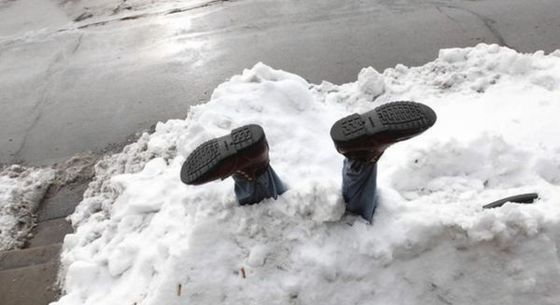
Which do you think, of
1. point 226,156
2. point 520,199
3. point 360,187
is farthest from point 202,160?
point 520,199

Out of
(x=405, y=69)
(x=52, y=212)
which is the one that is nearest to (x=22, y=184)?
(x=52, y=212)

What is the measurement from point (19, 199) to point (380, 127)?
3550 mm

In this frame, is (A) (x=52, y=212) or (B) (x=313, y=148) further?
(A) (x=52, y=212)

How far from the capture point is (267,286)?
2207 millimetres

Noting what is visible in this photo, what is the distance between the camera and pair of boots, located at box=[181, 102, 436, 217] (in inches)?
76.0

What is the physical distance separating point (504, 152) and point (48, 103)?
17.1 ft

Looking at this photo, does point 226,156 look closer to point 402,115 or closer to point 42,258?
point 402,115

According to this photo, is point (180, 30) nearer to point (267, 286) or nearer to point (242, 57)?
point (242, 57)

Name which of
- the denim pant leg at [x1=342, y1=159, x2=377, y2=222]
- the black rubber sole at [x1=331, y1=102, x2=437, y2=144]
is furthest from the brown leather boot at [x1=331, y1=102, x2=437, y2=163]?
the denim pant leg at [x1=342, y1=159, x2=377, y2=222]

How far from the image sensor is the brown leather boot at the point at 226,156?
2053 mm

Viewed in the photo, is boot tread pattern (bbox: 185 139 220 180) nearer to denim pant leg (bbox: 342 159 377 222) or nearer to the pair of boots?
the pair of boots

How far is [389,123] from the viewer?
1926mm

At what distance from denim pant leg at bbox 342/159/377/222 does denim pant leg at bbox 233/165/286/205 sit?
0.39m

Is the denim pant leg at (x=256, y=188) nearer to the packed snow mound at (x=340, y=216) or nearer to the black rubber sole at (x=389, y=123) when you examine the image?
the packed snow mound at (x=340, y=216)
